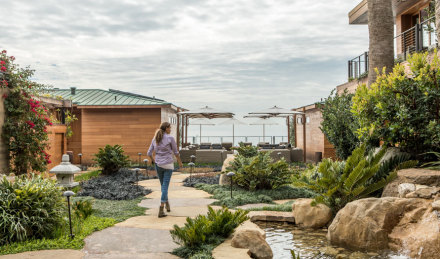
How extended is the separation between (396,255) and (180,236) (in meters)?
3.02

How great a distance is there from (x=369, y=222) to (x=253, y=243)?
1.98 m

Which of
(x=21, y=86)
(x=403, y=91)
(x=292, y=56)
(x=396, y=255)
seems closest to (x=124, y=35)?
(x=21, y=86)

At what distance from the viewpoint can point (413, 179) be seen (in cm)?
675

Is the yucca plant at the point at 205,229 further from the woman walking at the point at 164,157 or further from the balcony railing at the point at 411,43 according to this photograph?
the balcony railing at the point at 411,43

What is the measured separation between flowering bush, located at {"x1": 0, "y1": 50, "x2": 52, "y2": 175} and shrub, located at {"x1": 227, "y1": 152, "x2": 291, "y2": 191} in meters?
5.40

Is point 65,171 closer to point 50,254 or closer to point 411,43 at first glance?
point 50,254

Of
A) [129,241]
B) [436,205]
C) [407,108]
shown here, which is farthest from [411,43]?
[129,241]

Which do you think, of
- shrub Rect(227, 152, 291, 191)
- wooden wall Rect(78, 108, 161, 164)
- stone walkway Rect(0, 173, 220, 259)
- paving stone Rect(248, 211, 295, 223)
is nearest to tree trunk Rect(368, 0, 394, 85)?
shrub Rect(227, 152, 291, 191)

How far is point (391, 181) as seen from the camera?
23.4 ft

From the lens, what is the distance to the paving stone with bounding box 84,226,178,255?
16.5 feet

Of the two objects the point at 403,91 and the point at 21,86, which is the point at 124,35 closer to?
the point at 21,86

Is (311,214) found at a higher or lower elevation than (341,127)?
lower

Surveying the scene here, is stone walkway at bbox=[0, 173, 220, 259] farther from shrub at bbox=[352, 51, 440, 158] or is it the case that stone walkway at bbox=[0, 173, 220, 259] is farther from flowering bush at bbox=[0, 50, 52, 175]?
shrub at bbox=[352, 51, 440, 158]

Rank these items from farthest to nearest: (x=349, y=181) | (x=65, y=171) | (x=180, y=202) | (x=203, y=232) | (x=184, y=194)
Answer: (x=184, y=194) → (x=180, y=202) → (x=65, y=171) → (x=349, y=181) → (x=203, y=232)
